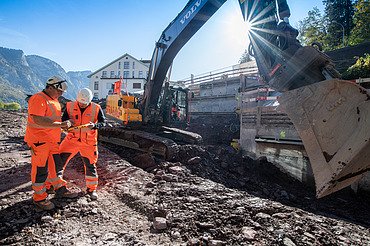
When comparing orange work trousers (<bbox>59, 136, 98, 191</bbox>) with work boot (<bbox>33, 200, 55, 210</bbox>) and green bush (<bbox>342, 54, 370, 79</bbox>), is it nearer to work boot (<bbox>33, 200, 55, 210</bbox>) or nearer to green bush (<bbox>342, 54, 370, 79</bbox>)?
work boot (<bbox>33, 200, 55, 210</bbox>)

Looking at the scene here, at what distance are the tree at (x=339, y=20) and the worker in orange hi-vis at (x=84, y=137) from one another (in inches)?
1305

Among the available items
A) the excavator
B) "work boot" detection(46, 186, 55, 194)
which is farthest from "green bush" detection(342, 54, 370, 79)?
"work boot" detection(46, 186, 55, 194)

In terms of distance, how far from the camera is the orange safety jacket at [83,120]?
12.4 ft

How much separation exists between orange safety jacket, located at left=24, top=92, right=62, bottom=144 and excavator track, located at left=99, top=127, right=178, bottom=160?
10.5 ft

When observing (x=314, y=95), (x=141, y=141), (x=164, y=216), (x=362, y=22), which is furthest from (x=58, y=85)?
(x=362, y=22)

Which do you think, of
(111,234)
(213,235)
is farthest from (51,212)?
(213,235)

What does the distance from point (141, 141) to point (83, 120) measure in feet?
10.9

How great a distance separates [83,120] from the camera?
392 cm

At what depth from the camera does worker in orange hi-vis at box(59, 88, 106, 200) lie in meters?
3.75

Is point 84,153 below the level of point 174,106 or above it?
below

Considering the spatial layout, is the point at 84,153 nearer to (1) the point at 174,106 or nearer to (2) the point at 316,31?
(1) the point at 174,106

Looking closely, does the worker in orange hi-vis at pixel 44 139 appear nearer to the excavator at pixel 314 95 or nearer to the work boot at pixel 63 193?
the work boot at pixel 63 193

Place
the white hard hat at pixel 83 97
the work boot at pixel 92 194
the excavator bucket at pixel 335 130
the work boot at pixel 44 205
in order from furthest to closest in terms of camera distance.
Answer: the white hard hat at pixel 83 97, the work boot at pixel 92 194, the work boot at pixel 44 205, the excavator bucket at pixel 335 130

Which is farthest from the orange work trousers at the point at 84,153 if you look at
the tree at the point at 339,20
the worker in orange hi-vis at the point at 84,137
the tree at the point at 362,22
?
the tree at the point at 339,20
